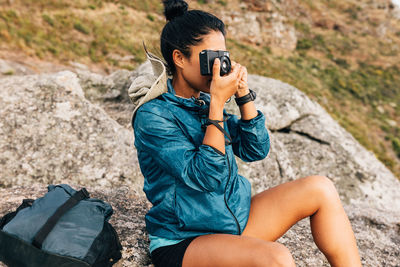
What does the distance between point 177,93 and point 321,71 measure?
24080 mm

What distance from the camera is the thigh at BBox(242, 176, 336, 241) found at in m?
1.94

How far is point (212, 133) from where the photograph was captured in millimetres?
1601

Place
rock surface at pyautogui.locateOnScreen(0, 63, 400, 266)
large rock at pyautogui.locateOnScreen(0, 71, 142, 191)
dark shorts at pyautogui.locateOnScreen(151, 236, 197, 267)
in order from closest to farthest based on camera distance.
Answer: dark shorts at pyautogui.locateOnScreen(151, 236, 197, 267) < rock surface at pyautogui.locateOnScreen(0, 63, 400, 266) < large rock at pyautogui.locateOnScreen(0, 71, 142, 191)

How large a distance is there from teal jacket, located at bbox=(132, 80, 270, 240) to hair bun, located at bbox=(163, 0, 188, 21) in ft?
1.50

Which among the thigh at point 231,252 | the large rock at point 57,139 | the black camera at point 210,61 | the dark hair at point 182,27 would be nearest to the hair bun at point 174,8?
the dark hair at point 182,27

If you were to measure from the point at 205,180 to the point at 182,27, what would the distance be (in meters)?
0.94

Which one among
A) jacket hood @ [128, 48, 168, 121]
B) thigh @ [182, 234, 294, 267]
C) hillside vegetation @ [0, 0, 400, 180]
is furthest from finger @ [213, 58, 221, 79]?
thigh @ [182, 234, 294, 267]

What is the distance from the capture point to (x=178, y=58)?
6.11ft

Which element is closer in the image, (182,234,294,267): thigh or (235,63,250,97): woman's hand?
(182,234,294,267): thigh

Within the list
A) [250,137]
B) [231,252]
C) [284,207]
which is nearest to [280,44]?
[250,137]

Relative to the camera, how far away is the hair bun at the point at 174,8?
1.90 metres

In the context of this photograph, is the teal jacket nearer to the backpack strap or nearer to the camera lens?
the camera lens

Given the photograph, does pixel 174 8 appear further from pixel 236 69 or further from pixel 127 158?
pixel 127 158

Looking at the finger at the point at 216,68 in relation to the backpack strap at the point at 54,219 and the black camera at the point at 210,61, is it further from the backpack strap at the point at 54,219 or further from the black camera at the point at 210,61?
the backpack strap at the point at 54,219
